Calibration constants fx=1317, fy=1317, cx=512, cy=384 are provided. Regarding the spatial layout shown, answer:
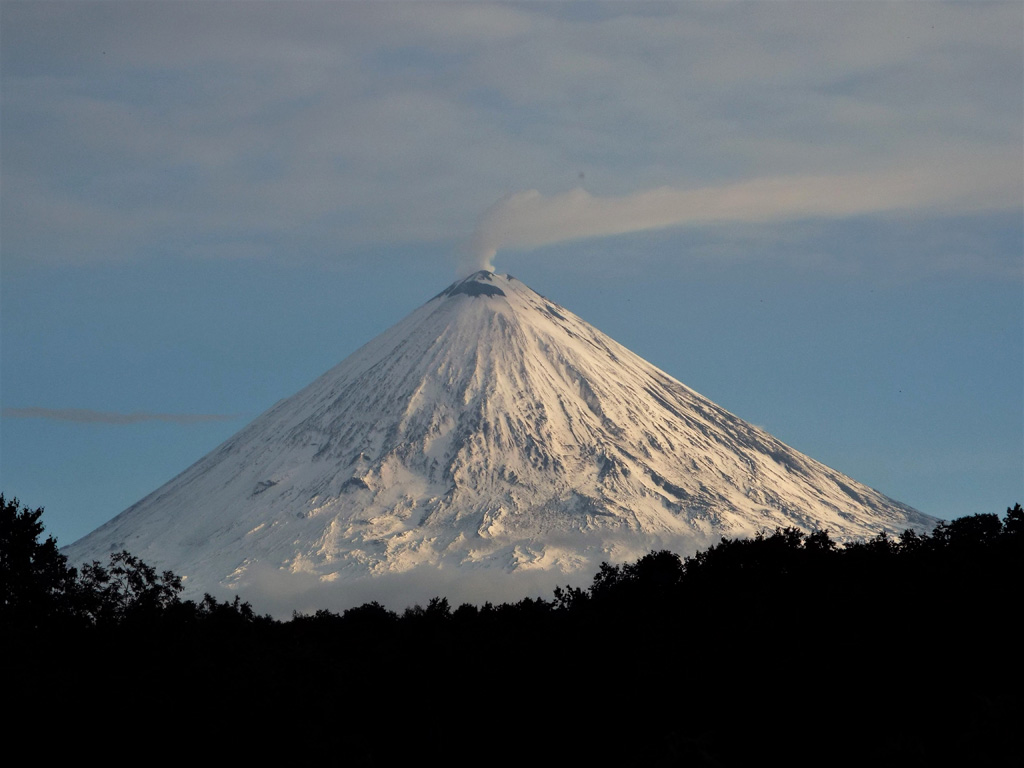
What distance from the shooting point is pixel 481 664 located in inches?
2132

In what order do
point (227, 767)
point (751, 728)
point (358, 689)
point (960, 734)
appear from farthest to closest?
point (358, 689)
point (751, 728)
point (227, 767)
point (960, 734)

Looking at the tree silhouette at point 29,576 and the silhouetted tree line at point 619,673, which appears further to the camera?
the tree silhouette at point 29,576

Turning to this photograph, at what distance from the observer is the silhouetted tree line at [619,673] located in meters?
40.2

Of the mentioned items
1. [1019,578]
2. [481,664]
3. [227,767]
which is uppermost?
[1019,578]

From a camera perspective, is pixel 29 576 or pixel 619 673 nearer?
pixel 619 673

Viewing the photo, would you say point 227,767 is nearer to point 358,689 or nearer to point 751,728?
point 358,689

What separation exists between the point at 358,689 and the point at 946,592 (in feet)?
77.3

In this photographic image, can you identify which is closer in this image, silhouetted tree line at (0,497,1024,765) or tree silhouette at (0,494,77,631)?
silhouetted tree line at (0,497,1024,765)

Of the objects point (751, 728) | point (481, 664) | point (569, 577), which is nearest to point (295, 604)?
point (569, 577)

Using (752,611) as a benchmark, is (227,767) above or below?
below

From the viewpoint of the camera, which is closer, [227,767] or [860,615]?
[227,767]

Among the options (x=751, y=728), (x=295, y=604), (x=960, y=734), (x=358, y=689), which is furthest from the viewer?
(x=295, y=604)

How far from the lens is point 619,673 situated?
50594 millimetres

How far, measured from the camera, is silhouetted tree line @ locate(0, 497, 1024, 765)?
1581 inches
